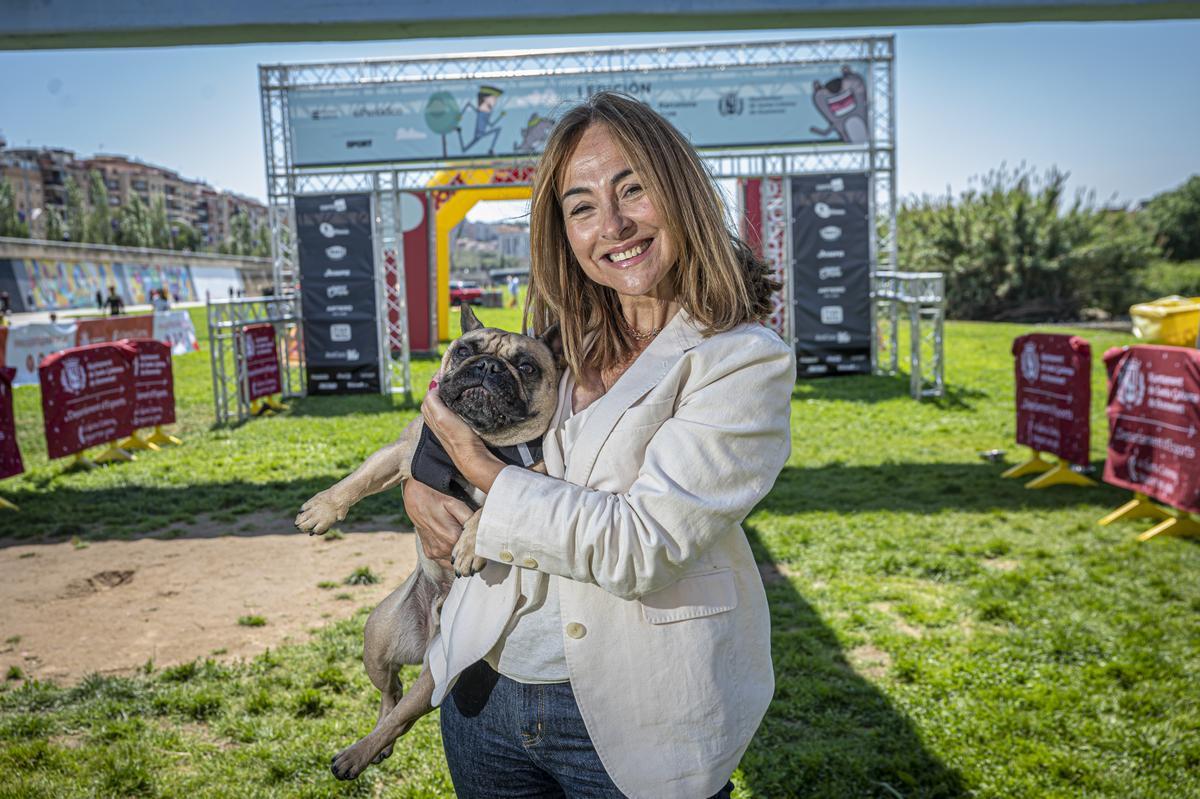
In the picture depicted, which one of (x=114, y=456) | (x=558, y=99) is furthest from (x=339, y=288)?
(x=114, y=456)

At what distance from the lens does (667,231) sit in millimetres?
1819

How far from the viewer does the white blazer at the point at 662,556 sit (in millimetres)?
1585

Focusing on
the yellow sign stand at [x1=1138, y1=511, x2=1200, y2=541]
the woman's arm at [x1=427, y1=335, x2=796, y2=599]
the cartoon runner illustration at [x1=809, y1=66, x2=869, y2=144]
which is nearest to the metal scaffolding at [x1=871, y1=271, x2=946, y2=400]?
the cartoon runner illustration at [x1=809, y1=66, x2=869, y2=144]

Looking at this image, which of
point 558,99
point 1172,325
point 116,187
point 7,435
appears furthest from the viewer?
point 116,187

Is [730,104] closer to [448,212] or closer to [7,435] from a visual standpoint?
[448,212]

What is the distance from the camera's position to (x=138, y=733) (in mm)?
4711

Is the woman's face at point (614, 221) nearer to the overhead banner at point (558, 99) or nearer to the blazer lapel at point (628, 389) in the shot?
the blazer lapel at point (628, 389)

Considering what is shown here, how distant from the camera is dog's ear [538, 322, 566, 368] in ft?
6.70

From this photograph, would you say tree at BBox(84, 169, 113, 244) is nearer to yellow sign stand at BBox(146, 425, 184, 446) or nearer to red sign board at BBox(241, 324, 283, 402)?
red sign board at BBox(241, 324, 283, 402)

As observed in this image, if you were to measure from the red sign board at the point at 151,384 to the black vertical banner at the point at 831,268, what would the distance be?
33.6 ft

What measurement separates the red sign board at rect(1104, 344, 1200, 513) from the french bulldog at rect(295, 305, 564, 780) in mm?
7091

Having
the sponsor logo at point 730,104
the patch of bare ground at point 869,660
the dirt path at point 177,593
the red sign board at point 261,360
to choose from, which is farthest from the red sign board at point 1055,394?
the red sign board at point 261,360

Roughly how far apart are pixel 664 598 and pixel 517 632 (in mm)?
345

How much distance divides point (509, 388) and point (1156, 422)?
7.58 metres
